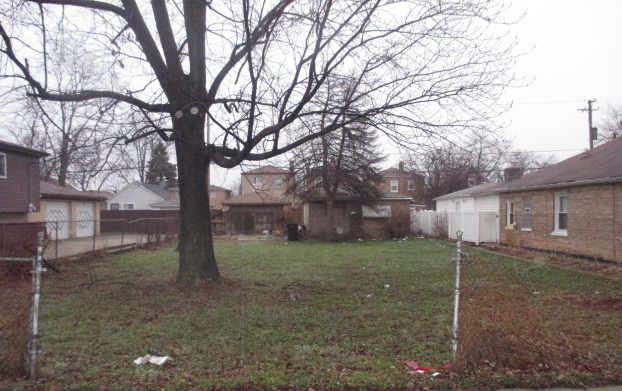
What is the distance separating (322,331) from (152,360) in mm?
2353

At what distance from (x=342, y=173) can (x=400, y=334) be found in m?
19.7

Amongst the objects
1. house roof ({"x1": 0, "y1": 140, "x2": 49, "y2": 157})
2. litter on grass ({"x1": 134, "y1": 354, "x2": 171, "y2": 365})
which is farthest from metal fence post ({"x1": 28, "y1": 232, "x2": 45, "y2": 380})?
house roof ({"x1": 0, "y1": 140, "x2": 49, "y2": 157})

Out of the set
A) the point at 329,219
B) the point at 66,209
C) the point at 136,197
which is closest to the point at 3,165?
the point at 66,209

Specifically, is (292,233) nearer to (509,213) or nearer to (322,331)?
(509,213)

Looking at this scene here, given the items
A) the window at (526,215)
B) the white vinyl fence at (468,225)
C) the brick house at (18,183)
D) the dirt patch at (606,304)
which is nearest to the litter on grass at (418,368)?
the dirt patch at (606,304)

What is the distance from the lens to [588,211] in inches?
572

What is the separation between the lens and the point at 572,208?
50.7ft

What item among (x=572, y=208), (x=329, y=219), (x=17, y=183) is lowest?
(x=329, y=219)

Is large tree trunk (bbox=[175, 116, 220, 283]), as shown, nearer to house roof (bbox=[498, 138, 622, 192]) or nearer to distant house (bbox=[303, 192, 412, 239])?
house roof (bbox=[498, 138, 622, 192])

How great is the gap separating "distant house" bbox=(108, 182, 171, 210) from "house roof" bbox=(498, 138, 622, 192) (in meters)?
37.7

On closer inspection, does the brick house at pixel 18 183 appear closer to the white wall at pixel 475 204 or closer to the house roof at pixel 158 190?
the white wall at pixel 475 204

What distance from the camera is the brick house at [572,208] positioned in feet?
44.0

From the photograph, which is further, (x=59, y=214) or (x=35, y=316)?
(x=59, y=214)

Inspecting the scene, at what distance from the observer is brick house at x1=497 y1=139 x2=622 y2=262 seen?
528 inches
